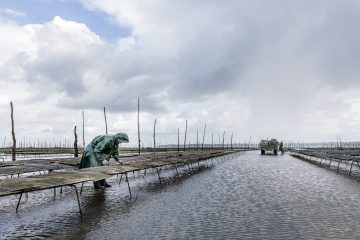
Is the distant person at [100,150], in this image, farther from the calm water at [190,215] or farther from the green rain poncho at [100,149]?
the calm water at [190,215]

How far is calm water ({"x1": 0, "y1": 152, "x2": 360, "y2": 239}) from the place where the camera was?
29.3ft

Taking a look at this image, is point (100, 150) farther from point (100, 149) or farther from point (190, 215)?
point (190, 215)

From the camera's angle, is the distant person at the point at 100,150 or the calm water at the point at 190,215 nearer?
the calm water at the point at 190,215

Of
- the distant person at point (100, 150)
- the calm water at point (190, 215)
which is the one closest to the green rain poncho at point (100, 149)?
the distant person at point (100, 150)

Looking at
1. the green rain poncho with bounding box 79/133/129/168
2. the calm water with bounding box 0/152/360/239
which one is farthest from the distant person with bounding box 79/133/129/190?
the calm water with bounding box 0/152/360/239

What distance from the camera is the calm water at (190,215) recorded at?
8.95 meters

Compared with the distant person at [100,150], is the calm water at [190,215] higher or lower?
lower

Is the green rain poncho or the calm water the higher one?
the green rain poncho

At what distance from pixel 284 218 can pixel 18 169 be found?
12.3m

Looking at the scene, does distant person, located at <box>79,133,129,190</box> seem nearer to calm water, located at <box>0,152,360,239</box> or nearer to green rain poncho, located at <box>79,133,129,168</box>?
green rain poncho, located at <box>79,133,129,168</box>

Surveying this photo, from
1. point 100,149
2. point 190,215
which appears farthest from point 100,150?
point 190,215

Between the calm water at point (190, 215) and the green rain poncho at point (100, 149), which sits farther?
the green rain poncho at point (100, 149)

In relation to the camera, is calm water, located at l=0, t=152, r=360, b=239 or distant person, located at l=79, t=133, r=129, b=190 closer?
calm water, located at l=0, t=152, r=360, b=239

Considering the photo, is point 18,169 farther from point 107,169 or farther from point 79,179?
point 79,179
